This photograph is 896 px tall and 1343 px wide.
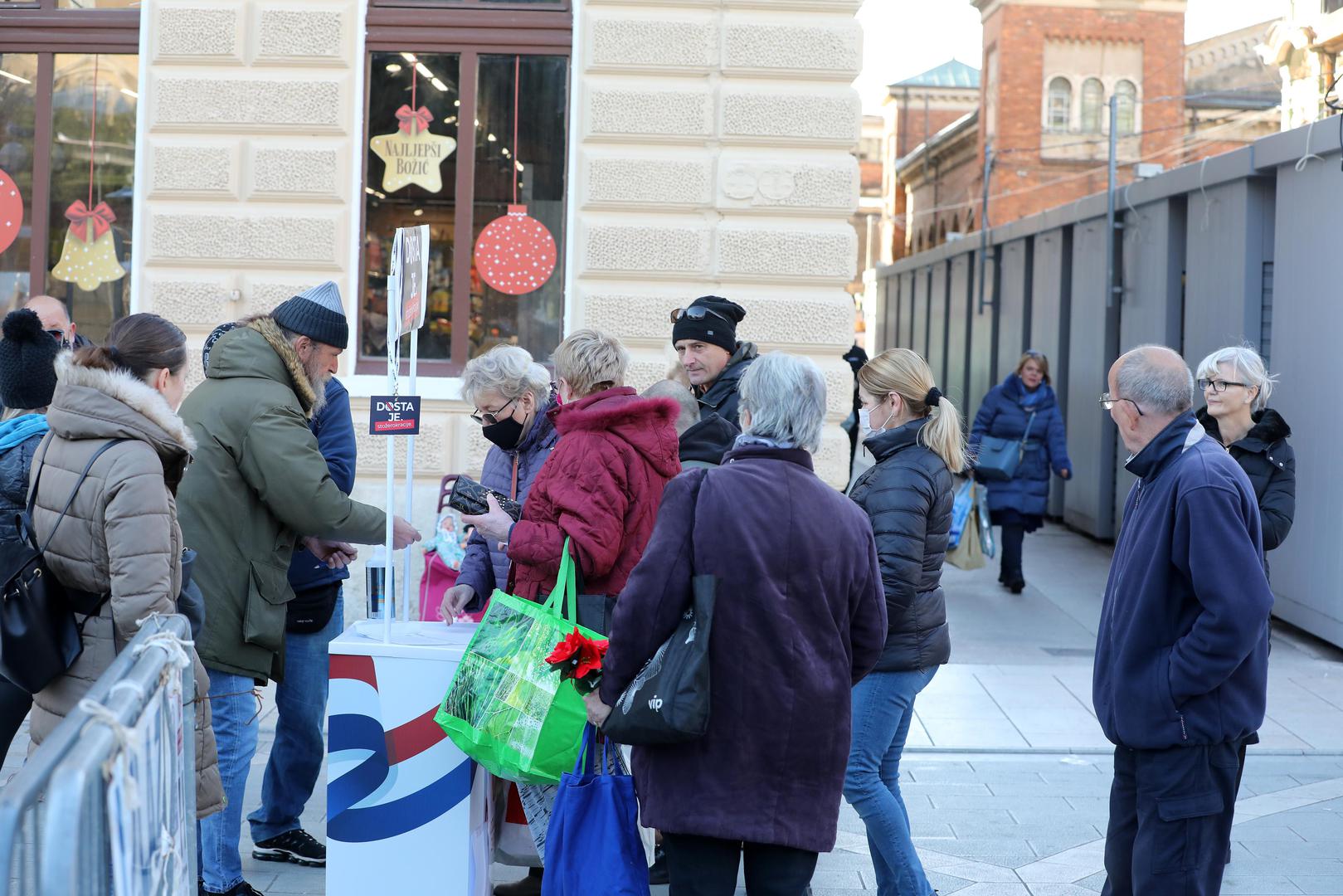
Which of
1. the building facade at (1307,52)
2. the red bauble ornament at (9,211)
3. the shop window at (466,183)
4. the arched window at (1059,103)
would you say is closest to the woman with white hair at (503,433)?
the shop window at (466,183)

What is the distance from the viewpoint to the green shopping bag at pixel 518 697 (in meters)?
3.79

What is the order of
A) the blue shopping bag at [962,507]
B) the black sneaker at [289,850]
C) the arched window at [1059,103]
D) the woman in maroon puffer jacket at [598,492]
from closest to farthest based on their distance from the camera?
the woman in maroon puffer jacket at [598,492], the black sneaker at [289,850], the blue shopping bag at [962,507], the arched window at [1059,103]

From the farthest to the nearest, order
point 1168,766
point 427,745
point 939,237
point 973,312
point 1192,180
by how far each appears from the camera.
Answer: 1. point 939,237
2. point 973,312
3. point 1192,180
4. point 427,745
5. point 1168,766

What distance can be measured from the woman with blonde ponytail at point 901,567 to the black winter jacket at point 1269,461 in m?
2.38

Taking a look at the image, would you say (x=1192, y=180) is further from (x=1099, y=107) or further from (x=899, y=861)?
(x=1099, y=107)

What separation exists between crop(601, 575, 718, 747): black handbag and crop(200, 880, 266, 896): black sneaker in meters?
1.89

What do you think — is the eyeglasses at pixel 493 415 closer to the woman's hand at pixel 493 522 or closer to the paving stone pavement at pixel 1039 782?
the woman's hand at pixel 493 522

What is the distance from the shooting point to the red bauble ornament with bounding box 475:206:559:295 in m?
8.59

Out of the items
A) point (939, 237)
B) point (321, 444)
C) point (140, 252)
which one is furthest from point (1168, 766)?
point (939, 237)

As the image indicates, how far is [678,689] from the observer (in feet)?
10.2

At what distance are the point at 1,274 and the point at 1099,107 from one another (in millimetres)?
39569

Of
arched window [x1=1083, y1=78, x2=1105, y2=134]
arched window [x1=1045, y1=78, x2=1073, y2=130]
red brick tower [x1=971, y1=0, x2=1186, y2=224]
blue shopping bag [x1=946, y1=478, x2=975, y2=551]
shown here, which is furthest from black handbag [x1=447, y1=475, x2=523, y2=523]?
arched window [x1=1083, y1=78, x2=1105, y2=134]

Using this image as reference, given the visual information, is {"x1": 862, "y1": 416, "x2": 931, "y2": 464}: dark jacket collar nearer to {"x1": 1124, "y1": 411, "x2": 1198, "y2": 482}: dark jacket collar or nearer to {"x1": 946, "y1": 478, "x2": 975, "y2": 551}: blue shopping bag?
{"x1": 1124, "y1": 411, "x2": 1198, "y2": 482}: dark jacket collar

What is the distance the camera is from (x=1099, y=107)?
43250mm
